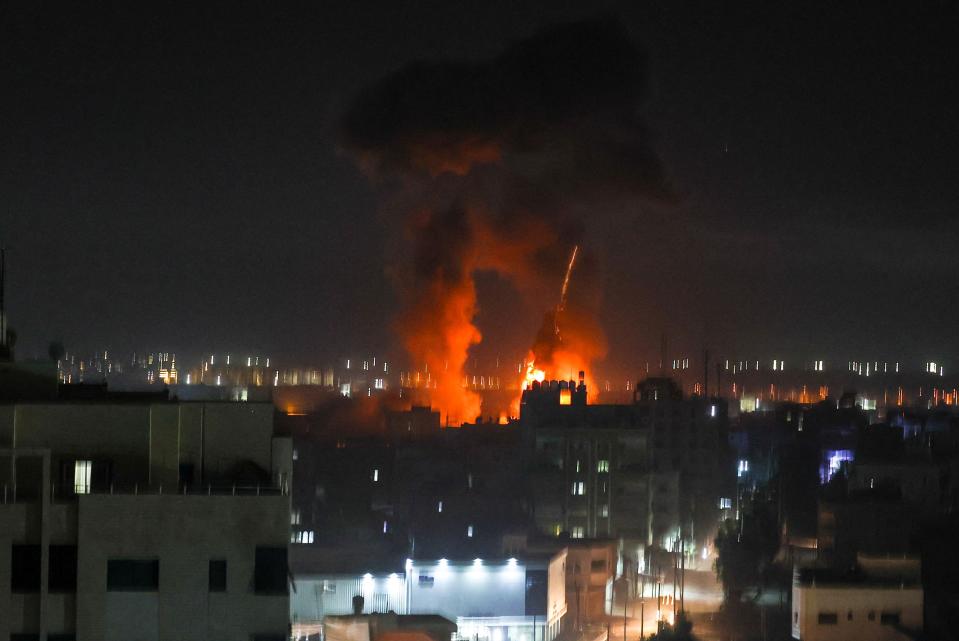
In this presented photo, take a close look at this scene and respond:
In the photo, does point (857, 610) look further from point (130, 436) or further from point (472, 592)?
point (130, 436)

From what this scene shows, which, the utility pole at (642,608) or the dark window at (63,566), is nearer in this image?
the dark window at (63,566)

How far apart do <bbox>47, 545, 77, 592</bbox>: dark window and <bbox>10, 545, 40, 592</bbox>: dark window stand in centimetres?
4

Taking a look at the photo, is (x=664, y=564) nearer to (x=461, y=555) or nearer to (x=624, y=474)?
(x=624, y=474)

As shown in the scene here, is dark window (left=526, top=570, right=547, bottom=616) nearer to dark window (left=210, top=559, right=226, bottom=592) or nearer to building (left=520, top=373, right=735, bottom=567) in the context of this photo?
building (left=520, top=373, right=735, bottom=567)

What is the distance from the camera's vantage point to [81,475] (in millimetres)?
4172

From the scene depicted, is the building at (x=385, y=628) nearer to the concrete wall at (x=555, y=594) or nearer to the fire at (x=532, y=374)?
the concrete wall at (x=555, y=594)

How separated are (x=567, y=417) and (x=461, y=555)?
1021 cm

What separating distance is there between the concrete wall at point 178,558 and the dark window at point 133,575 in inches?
0.6

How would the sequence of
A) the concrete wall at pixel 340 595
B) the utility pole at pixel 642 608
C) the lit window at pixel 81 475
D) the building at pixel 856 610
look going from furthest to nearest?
the utility pole at pixel 642 608 → the concrete wall at pixel 340 595 → the building at pixel 856 610 → the lit window at pixel 81 475

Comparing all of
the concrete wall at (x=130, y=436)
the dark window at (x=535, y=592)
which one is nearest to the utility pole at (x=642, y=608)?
the dark window at (x=535, y=592)

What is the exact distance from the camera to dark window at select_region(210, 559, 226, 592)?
4.00 m

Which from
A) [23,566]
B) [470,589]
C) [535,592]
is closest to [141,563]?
[23,566]

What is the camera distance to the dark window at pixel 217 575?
13.1 ft

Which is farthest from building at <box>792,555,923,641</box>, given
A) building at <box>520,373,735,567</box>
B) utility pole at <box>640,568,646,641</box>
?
building at <box>520,373,735,567</box>
